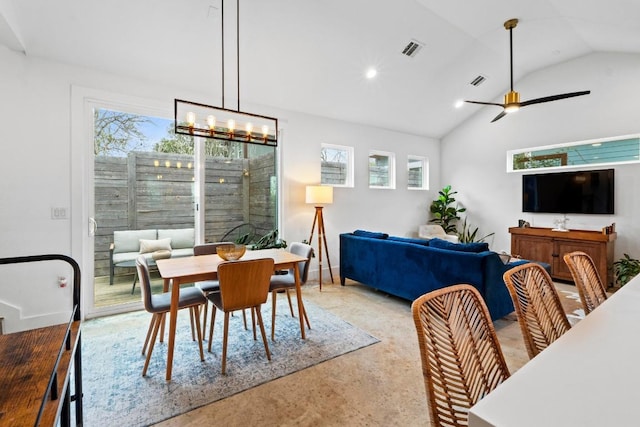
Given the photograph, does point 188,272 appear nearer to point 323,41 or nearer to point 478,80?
point 323,41

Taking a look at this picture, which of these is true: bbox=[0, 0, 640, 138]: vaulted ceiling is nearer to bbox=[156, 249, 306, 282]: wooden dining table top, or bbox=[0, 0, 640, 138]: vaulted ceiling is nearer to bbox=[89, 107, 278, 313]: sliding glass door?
bbox=[89, 107, 278, 313]: sliding glass door

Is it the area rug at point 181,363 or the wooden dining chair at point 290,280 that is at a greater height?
the wooden dining chair at point 290,280

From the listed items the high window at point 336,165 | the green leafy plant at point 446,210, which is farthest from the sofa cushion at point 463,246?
the green leafy plant at point 446,210

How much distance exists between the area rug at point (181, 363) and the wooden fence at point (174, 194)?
1127mm

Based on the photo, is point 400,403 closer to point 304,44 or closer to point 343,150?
point 304,44

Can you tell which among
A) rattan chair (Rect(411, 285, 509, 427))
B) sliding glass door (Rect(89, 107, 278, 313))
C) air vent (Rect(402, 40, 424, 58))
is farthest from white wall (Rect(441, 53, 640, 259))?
rattan chair (Rect(411, 285, 509, 427))

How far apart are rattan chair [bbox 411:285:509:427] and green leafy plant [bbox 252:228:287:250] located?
3.43 m

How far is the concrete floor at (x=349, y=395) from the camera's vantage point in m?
1.82

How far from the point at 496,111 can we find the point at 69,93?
6.74 metres

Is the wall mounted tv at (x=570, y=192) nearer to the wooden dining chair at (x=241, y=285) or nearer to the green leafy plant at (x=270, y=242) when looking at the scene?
the green leafy plant at (x=270, y=242)

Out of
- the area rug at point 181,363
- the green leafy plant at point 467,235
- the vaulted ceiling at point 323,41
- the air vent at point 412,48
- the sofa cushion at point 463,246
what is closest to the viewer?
the area rug at point 181,363

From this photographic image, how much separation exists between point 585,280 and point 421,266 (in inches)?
70.0

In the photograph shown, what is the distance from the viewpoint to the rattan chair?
0.91 meters

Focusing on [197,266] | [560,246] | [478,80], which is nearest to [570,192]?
[560,246]
